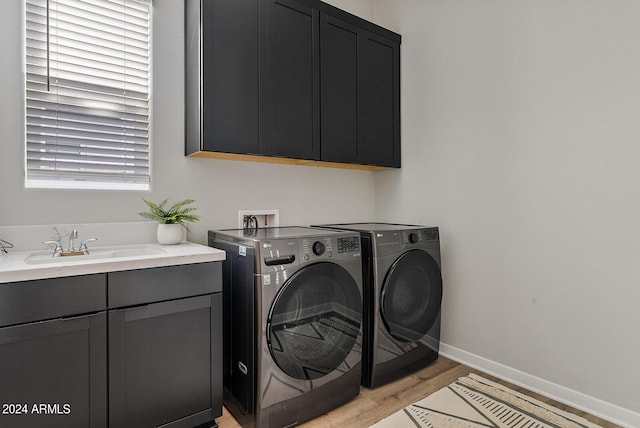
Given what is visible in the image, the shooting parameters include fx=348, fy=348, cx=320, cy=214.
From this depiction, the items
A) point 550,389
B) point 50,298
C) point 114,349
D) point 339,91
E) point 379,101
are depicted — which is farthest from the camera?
point 379,101

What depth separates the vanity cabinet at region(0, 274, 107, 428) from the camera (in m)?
1.21

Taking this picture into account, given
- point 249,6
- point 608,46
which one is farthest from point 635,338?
point 249,6

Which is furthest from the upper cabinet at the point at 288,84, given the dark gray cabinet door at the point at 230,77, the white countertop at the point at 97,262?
the white countertop at the point at 97,262

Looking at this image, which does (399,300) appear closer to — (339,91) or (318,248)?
(318,248)

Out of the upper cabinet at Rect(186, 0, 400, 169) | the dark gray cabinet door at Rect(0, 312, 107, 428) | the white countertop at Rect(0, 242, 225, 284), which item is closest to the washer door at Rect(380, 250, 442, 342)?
the upper cabinet at Rect(186, 0, 400, 169)

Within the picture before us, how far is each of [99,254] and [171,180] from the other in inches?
22.3

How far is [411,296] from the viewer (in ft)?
7.34

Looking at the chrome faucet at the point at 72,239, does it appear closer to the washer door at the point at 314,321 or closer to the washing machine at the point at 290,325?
the washing machine at the point at 290,325

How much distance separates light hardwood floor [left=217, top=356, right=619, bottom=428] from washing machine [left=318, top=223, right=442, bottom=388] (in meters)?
0.06

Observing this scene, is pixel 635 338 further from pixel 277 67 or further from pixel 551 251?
pixel 277 67

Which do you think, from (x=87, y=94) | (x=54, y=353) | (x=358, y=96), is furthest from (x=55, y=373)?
(x=358, y=96)

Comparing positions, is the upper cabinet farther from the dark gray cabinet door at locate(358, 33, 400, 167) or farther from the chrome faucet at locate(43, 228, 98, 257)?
the chrome faucet at locate(43, 228, 98, 257)

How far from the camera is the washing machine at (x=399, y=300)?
2055 mm

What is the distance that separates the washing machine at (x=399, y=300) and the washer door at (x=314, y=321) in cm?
17
